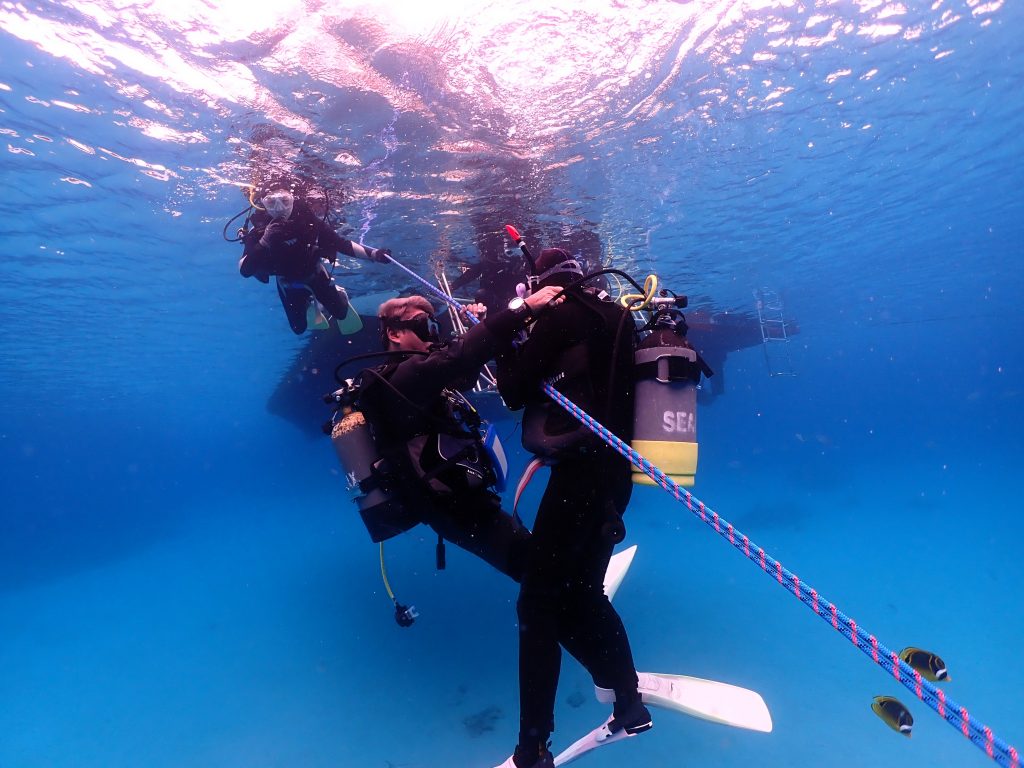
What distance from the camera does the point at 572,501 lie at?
3.89 m

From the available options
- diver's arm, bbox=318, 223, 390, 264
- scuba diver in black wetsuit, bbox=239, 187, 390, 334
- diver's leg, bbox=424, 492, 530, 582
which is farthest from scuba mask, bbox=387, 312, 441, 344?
diver's arm, bbox=318, 223, 390, 264

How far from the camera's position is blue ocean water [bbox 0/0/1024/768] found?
7750 mm

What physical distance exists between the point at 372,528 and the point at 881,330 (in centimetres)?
7194

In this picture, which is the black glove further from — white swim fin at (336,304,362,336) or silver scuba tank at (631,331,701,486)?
silver scuba tank at (631,331,701,486)

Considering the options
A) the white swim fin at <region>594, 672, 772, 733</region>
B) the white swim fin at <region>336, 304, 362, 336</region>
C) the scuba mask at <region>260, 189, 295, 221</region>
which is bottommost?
the white swim fin at <region>594, 672, 772, 733</region>

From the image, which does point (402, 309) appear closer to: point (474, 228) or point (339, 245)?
point (339, 245)

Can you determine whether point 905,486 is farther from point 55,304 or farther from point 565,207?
point 55,304

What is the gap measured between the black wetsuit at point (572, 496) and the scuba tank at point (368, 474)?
121 centimetres

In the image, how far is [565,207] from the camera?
13.4m

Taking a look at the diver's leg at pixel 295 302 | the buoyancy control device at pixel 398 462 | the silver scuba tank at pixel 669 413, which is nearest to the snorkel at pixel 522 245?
the silver scuba tank at pixel 669 413

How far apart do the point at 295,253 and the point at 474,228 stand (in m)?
5.87

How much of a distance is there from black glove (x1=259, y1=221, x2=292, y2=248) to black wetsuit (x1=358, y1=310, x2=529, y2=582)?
208 inches

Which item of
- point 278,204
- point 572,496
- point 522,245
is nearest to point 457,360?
point 522,245

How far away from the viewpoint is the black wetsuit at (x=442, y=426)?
3627mm
